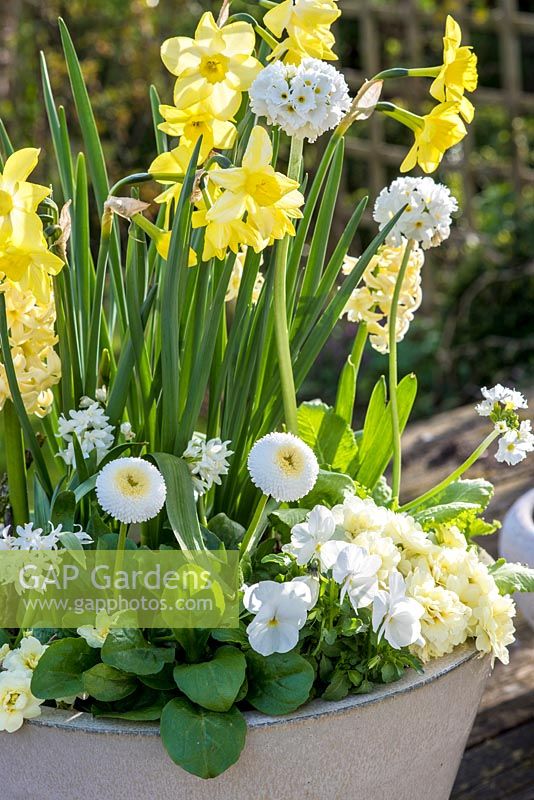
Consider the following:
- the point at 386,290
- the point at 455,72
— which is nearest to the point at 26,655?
the point at 386,290

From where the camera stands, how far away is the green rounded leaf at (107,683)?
803 millimetres

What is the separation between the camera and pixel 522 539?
1.21 m

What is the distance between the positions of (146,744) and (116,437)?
0.30m

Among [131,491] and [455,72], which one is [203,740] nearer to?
[131,491]

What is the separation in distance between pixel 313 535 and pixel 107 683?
0.66 ft

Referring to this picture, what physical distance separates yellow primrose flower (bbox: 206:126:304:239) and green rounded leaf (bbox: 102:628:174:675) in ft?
1.10

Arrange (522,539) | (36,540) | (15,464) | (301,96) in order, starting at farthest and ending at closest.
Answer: (522,539), (15,464), (36,540), (301,96)

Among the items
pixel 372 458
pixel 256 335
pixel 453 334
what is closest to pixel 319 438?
pixel 372 458

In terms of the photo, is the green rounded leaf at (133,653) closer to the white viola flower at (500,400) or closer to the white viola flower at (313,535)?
the white viola flower at (313,535)

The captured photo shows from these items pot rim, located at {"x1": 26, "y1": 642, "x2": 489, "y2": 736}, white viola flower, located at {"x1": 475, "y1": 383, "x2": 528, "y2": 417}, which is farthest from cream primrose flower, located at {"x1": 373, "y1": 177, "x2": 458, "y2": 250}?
pot rim, located at {"x1": 26, "y1": 642, "x2": 489, "y2": 736}

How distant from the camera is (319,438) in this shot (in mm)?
1071

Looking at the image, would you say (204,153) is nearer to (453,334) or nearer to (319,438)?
(319,438)

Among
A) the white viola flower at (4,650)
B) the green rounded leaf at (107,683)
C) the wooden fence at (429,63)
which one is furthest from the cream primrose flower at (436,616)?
the wooden fence at (429,63)

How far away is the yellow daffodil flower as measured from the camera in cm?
80
